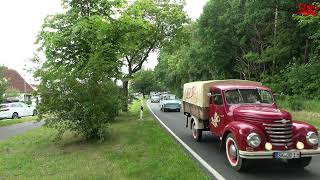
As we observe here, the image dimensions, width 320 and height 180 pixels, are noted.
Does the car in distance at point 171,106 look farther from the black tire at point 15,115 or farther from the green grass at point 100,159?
the green grass at point 100,159

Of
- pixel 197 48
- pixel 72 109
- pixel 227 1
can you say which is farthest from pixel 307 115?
pixel 197 48

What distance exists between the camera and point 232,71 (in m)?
52.7

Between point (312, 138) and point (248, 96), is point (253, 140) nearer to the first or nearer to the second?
point (312, 138)

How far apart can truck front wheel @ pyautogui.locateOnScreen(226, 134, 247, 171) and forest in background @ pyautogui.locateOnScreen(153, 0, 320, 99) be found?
1877 cm

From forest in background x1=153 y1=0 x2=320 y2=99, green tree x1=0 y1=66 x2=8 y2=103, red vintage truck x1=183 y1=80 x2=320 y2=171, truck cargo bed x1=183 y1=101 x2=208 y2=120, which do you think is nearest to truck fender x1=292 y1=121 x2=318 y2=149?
red vintage truck x1=183 y1=80 x2=320 y2=171

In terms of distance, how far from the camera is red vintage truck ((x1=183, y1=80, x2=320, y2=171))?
9406mm

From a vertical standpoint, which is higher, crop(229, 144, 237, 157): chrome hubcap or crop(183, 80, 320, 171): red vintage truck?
crop(183, 80, 320, 171): red vintage truck

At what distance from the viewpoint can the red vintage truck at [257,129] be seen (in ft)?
30.9

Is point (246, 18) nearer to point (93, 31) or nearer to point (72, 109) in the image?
point (93, 31)

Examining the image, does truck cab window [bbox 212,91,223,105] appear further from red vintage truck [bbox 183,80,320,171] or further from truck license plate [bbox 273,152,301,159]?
truck license plate [bbox 273,152,301,159]

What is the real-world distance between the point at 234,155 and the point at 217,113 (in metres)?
2.35

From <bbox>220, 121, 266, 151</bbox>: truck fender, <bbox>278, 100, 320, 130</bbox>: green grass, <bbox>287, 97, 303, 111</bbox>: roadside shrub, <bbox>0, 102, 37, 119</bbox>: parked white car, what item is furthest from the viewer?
<bbox>0, 102, 37, 119</bbox>: parked white car

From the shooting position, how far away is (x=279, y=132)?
9.57 metres

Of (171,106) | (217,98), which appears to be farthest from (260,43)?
(217,98)
